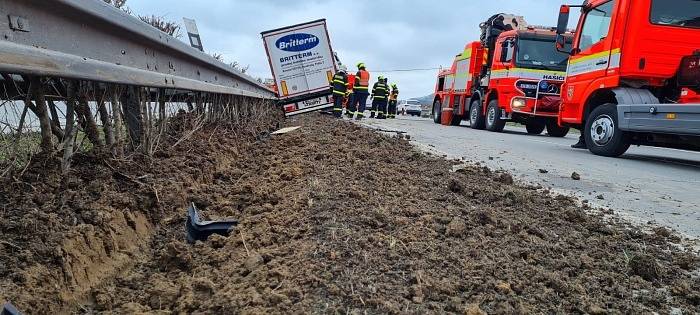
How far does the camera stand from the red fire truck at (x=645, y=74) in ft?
22.2

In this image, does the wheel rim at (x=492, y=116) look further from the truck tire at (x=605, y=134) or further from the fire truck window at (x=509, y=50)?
the truck tire at (x=605, y=134)

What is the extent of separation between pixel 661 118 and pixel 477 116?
349 inches

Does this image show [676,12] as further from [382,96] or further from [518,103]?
[382,96]

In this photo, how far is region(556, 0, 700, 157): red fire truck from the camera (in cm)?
676

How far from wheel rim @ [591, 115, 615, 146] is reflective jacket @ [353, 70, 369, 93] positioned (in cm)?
1037

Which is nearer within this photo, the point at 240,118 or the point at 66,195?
the point at 66,195

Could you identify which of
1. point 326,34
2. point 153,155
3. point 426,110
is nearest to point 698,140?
point 153,155

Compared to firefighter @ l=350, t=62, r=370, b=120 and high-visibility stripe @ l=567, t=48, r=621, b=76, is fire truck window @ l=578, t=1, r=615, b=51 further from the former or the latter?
firefighter @ l=350, t=62, r=370, b=120

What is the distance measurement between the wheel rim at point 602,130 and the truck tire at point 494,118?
582 cm

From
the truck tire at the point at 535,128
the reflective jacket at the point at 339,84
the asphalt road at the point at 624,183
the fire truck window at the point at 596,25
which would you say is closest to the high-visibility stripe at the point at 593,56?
the fire truck window at the point at 596,25

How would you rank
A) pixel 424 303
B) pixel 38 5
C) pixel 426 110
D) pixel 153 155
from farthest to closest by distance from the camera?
pixel 426 110 → pixel 153 155 → pixel 38 5 → pixel 424 303

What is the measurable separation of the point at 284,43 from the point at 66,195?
11459 millimetres

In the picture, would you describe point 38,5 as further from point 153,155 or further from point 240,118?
point 240,118

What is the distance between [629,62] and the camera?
7195 millimetres
